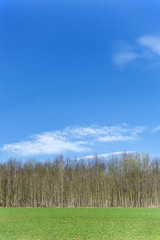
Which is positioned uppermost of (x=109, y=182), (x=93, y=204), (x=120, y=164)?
(x=120, y=164)

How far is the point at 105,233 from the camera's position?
10.4 metres

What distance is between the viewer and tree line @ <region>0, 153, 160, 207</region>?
101 ft

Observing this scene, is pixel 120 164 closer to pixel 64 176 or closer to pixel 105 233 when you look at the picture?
pixel 64 176

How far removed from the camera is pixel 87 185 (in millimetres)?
31125

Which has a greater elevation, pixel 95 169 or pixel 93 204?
pixel 95 169

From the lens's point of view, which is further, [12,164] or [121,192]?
[12,164]

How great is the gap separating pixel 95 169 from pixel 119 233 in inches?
932

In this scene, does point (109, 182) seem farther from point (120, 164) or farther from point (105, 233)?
point (105, 233)

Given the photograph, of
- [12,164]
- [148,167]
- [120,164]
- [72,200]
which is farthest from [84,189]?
[12,164]

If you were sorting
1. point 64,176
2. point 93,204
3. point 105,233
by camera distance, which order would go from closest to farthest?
1. point 105,233
2. point 93,204
3. point 64,176

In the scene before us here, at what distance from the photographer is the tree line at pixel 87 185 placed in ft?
101

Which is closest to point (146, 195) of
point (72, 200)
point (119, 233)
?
point (72, 200)

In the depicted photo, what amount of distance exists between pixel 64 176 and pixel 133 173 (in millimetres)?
8893

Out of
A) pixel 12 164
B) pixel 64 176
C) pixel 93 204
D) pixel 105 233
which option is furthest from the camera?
pixel 12 164
